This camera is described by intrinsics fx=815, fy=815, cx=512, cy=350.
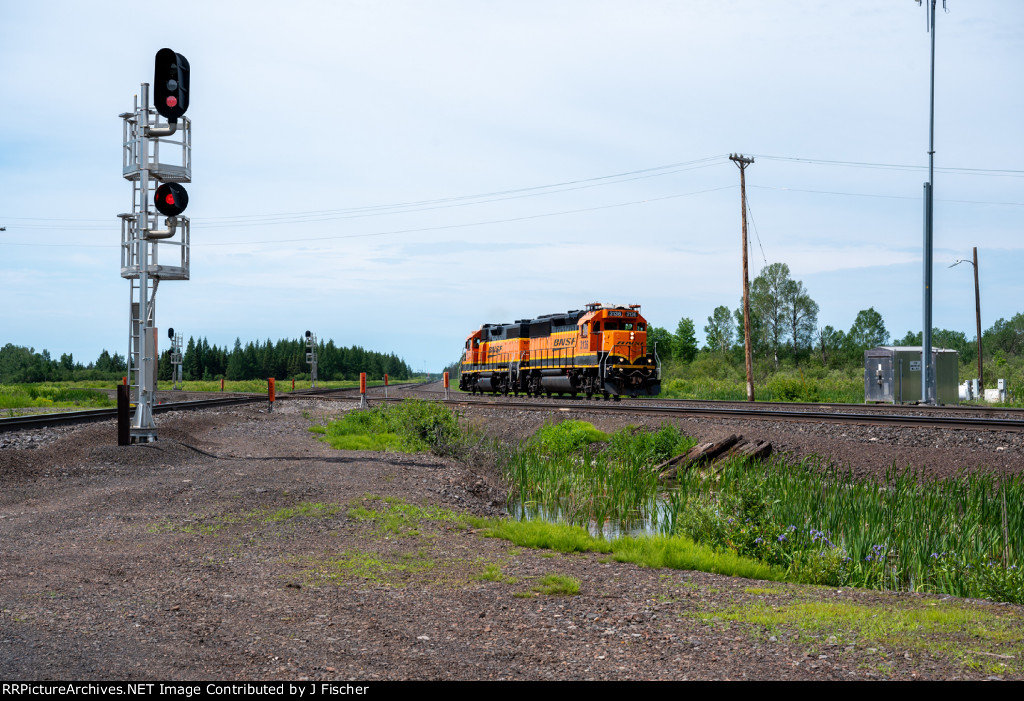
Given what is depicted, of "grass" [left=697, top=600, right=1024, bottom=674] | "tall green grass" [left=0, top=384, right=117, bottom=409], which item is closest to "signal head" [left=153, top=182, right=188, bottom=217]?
"grass" [left=697, top=600, right=1024, bottom=674]

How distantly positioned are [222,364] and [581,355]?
11329 centimetres

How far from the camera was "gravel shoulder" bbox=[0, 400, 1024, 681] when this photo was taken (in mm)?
4684

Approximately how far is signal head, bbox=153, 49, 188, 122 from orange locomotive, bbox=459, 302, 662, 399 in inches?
815

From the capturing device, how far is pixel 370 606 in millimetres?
6000

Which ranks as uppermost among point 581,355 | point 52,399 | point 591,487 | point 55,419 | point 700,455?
point 581,355

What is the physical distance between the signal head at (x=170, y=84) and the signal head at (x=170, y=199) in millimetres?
1297

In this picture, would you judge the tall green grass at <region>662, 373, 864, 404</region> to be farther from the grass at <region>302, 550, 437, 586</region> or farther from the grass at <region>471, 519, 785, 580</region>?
the grass at <region>302, 550, 437, 586</region>

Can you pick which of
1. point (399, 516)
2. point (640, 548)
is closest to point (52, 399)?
point (399, 516)

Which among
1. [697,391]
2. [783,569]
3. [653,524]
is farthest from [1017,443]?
[697,391]

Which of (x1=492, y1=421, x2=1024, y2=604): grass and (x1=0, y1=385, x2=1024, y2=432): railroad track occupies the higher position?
(x1=0, y1=385, x2=1024, y2=432): railroad track

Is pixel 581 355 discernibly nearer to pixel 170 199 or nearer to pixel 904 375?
pixel 904 375

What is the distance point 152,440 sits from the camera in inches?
623

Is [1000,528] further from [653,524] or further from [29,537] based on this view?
[29,537]

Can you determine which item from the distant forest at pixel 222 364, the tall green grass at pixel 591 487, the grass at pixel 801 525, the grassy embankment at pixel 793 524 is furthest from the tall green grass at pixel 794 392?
the distant forest at pixel 222 364
